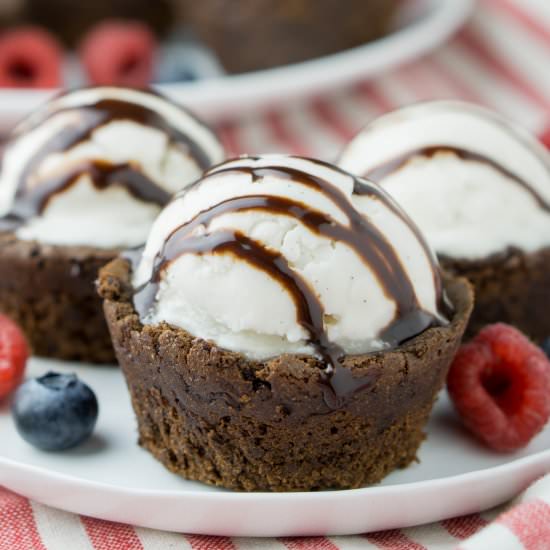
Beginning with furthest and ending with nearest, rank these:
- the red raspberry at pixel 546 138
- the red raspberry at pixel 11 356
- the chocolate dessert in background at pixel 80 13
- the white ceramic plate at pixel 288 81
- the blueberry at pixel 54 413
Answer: the chocolate dessert in background at pixel 80 13 → the white ceramic plate at pixel 288 81 → the red raspberry at pixel 546 138 → the red raspberry at pixel 11 356 → the blueberry at pixel 54 413

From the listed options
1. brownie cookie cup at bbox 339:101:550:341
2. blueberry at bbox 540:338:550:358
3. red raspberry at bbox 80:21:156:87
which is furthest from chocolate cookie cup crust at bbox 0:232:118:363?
red raspberry at bbox 80:21:156:87

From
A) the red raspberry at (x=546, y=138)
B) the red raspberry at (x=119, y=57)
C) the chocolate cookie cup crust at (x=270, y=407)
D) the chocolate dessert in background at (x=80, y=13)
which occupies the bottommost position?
the chocolate dessert in background at (x=80, y=13)

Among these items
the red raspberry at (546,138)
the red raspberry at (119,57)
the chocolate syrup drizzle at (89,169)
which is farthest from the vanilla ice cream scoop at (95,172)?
the red raspberry at (119,57)

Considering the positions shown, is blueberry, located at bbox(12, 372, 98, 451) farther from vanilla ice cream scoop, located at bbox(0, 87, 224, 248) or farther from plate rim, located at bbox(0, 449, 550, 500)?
vanilla ice cream scoop, located at bbox(0, 87, 224, 248)

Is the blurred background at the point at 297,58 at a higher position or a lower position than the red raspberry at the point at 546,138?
lower

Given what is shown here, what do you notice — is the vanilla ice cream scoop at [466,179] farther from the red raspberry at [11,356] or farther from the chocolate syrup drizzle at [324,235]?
the red raspberry at [11,356]

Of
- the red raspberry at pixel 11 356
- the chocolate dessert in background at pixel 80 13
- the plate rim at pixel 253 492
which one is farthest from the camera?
→ the chocolate dessert in background at pixel 80 13

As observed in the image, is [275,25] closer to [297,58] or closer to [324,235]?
[297,58]

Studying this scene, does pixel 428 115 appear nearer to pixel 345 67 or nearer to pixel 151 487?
pixel 151 487

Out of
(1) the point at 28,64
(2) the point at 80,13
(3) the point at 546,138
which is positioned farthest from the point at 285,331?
(2) the point at 80,13
